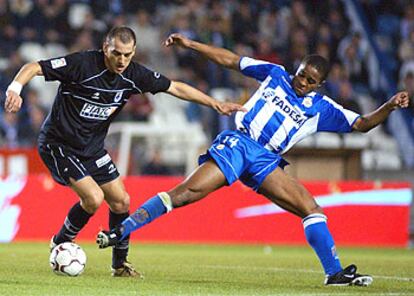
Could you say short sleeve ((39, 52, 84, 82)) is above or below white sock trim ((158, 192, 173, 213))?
above

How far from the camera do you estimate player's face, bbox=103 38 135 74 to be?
29.3 feet

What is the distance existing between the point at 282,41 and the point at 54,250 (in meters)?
13.2

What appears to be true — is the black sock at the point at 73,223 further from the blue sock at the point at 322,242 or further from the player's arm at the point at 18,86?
the blue sock at the point at 322,242

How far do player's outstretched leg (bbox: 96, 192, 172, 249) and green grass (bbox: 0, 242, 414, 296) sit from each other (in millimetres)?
355

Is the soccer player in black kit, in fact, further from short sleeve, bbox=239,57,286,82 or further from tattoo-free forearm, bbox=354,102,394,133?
tattoo-free forearm, bbox=354,102,394,133

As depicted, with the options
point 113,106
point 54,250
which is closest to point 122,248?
point 54,250

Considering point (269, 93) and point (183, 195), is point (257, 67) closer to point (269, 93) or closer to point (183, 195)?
point (269, 93)

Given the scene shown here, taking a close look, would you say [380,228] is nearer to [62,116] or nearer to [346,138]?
[346,138]

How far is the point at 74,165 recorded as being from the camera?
9.36 metres

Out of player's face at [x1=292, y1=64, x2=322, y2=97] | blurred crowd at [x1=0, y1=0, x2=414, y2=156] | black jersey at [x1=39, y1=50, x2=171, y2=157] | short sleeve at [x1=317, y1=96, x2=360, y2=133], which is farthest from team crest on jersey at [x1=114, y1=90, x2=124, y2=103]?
blurred crowd at [x1=0, y1=0, x2=414, y2=156]

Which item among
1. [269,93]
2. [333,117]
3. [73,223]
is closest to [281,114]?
[269,93]

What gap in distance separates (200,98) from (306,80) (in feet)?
3.02

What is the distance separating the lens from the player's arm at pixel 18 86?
8.09 meters

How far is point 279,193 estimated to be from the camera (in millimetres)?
9320
